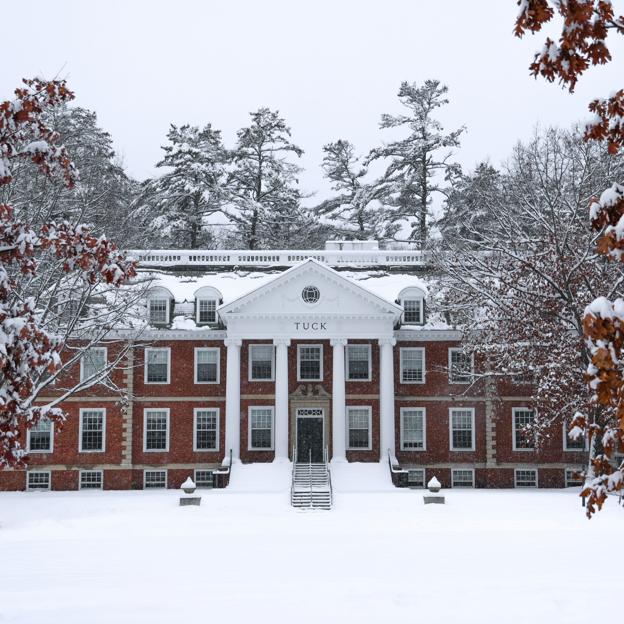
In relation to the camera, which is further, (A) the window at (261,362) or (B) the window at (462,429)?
(B) the window at (462,429)

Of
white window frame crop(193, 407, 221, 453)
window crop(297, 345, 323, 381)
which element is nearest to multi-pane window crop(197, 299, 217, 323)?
white window frame crop(193, 407, 221, 453)

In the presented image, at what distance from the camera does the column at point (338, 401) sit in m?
36.5

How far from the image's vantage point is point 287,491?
109ft

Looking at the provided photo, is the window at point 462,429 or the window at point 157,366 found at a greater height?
the window at point 157,366

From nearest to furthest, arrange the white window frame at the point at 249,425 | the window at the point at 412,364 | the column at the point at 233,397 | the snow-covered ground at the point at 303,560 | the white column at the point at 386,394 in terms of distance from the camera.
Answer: the snow-covered ground at the point at 303,560 < the column at the point at 233,397 < the white column at the point at 386,394 < the white window frame at the point at 249,425 < the window at the point at 412,364

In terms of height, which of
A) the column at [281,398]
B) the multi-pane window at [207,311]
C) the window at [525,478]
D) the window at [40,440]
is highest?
the multi-pane window at [207,311]

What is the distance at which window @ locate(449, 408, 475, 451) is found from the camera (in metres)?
39.2

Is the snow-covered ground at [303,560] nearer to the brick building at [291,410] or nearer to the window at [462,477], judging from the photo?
the brick building at [291,410]

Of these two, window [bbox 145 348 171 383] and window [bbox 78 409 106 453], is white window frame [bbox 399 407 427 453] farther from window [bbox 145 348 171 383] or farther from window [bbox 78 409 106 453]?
window [bbox 78 409 106 453]

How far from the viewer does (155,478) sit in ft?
127

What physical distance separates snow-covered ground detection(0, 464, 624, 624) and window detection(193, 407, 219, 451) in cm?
718

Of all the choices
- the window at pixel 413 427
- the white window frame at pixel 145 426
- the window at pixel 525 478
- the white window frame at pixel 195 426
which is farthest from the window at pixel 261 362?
the window at pixel 525 478

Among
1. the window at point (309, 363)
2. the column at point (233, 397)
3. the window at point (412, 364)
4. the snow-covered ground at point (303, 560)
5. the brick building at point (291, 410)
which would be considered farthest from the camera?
the window at point (412, 364)

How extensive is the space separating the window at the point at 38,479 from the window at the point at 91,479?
1.38 metres
